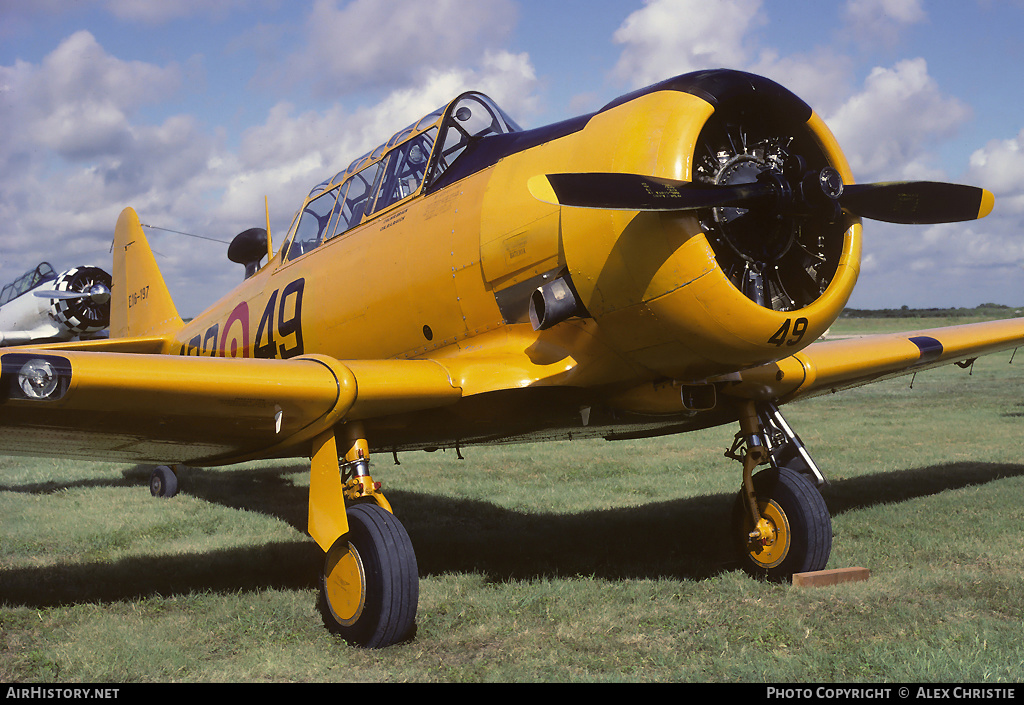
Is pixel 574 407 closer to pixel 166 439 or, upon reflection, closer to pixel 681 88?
pixel 681 88

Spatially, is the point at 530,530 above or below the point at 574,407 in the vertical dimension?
below

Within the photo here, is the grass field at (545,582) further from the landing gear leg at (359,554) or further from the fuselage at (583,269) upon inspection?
the fuselage at (583,269)

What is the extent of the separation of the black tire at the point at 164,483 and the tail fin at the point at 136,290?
1.72 meters

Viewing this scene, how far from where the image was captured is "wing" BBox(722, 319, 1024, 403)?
5.61 m

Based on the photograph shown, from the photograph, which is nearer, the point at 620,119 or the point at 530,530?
the point at 620,119

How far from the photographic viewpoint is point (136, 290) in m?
10.6

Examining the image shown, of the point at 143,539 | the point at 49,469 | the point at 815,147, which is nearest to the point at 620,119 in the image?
the point at 815,147

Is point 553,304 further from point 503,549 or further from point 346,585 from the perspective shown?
point 503,549

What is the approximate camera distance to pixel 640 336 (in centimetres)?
411

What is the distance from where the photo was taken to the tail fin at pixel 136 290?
33.0 feet

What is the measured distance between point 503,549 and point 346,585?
2.07 metres

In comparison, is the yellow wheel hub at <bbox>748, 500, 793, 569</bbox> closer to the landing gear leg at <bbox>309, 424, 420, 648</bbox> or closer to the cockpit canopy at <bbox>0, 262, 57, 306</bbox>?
the landing gear leg at <bbox>309, 424, 420, 648</bbox>

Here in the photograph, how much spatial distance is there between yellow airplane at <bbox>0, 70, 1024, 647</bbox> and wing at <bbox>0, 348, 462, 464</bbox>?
1cm

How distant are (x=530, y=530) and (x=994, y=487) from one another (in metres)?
4.68
